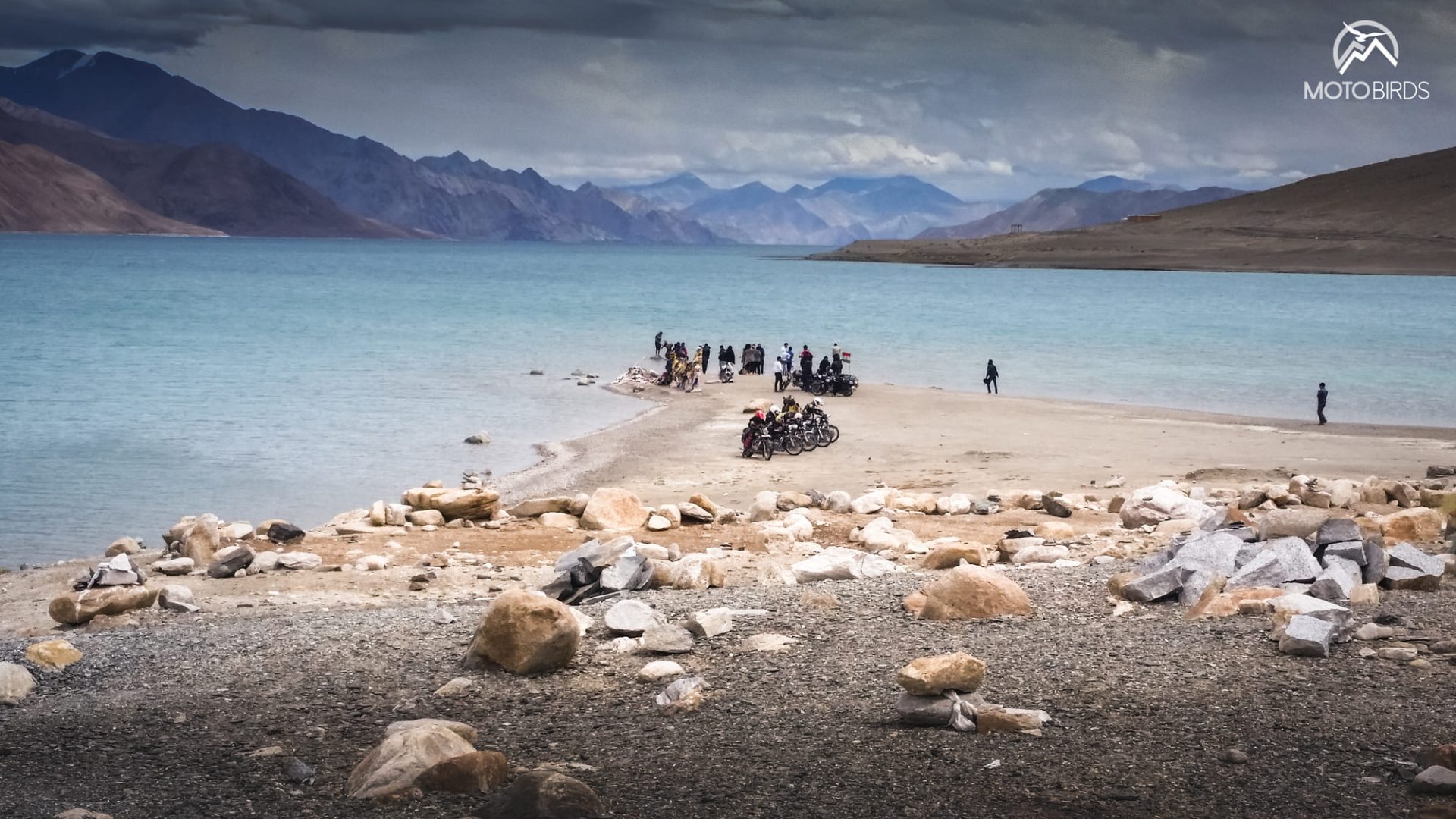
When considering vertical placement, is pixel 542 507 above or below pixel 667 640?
below

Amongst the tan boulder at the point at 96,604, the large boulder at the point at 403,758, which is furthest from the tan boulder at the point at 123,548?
the large boulder at the point at 403,758

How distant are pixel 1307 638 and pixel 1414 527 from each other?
5503 mm

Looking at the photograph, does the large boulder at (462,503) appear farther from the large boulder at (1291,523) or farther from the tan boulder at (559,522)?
the large boulder at (1291,523)

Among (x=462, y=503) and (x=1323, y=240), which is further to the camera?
(x=1323, y=240)

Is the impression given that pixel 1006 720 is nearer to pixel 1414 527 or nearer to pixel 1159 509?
pixel 1414 527

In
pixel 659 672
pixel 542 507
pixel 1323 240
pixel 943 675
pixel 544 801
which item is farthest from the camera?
pixel 1323 240

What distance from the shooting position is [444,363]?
50.1m

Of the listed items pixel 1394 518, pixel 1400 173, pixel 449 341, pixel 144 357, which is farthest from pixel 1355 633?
pixel 1400 173

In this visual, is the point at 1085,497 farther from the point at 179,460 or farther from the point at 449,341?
the point at 449,341

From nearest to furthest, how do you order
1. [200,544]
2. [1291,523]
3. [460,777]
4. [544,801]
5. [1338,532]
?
[544,801]
[460,777]
[1338,532]
[1291,523]
[200,544]

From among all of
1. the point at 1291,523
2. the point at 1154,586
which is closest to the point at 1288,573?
the point at 1154,586

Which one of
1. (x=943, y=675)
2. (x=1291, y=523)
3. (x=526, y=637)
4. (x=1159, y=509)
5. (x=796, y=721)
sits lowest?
(x=1159, y=509)

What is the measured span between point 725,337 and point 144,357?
89.8 ft

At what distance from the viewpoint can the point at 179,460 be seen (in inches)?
1071
